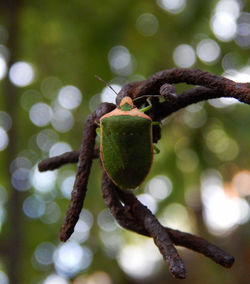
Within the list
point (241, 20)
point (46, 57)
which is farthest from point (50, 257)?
point (241, 20)

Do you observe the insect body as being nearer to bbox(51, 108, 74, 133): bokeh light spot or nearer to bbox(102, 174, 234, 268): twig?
bbox(102, 174, 234, 268): twig

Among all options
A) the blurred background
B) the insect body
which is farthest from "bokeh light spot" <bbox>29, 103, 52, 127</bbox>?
the insect body

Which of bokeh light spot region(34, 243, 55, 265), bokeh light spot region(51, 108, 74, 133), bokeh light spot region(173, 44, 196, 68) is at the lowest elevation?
bokeh light spot region(34, 243, 55, 265)

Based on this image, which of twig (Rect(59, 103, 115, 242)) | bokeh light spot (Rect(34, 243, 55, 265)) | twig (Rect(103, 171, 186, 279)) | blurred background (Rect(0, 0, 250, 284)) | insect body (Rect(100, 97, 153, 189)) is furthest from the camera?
bokeh light spot (Rect(34, 243, 55, 265))

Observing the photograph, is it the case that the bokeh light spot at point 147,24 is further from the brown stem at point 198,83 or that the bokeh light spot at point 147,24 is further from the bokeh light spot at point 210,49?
the brown stem at point 198,83

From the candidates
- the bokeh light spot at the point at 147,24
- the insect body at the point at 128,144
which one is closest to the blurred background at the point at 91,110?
the bokeh light spot at the point at 147,24

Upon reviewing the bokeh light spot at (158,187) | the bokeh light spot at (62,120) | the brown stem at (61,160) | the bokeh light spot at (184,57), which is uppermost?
the brown stem at (61,160)
